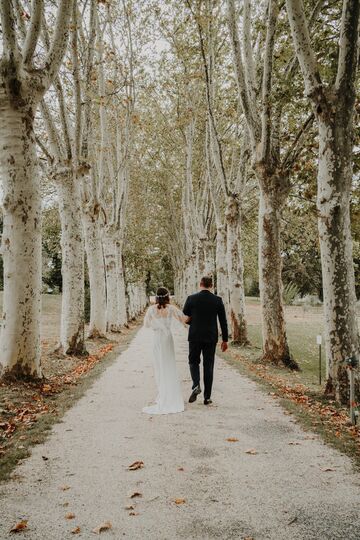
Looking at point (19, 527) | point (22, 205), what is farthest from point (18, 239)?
point (19, 527)

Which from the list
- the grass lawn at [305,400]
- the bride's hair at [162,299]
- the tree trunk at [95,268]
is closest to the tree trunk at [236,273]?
the grass lawn at [305,400]

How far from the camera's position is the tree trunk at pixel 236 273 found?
54.4 ft

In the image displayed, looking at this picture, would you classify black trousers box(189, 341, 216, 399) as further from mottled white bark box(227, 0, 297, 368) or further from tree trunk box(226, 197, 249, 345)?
tree trunk box(226, 197, 249, 345)

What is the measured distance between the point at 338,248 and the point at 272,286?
4.59m

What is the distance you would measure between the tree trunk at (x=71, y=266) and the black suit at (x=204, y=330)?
5.60 m

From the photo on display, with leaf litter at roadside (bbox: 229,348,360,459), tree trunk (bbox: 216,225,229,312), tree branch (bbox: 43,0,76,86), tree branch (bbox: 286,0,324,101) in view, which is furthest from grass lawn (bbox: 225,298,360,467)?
tree branch (bbox: 43,0,76,86)

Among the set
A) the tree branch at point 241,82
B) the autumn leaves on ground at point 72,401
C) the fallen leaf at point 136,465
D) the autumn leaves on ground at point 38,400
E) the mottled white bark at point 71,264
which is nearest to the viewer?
the fallen leaf at point 136,465

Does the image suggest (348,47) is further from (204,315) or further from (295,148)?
(204,315)

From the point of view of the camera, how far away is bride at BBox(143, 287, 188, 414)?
721 centimetres

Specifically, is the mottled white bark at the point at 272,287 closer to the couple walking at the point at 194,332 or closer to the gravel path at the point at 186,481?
the couple walking at the point at 194,332

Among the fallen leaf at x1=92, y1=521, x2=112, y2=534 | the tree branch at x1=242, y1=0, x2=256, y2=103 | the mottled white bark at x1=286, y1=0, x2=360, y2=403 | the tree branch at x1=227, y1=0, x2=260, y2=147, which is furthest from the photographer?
the tree branch at x1=227, y1=0, x2=260, y2=147

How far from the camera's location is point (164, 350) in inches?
301

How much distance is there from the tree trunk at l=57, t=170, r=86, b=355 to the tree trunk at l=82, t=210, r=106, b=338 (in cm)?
432

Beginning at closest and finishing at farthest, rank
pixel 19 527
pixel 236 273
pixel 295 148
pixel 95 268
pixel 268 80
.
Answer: pixel 19 527, pixel 268 80, pixel 295 148, pixel 236 273, pixel 95 268
